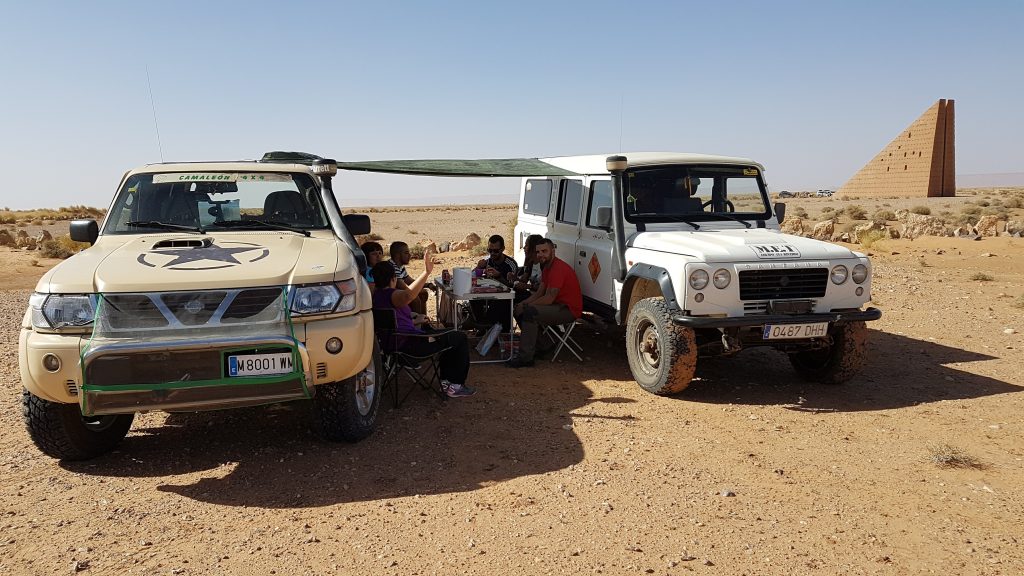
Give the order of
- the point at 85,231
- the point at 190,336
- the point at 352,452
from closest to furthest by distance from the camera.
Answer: the point at 190,336
the point at 352,452
the point at 85,231

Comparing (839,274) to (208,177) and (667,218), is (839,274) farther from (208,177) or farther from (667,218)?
(208,177)

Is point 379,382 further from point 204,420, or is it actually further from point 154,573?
point 154,573

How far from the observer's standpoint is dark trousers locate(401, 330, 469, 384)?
6.00 meters

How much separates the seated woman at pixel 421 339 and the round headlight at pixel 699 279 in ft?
6.24

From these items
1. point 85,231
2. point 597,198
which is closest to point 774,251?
point 597,198

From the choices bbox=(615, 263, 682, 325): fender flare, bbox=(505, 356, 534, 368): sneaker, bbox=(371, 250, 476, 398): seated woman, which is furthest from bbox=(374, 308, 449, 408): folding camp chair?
bbox=(615, 263, 682, 325): fender flare

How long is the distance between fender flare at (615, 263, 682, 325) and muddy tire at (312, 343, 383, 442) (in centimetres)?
241

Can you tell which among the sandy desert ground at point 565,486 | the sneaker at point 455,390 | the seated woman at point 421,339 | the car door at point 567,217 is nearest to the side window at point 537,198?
the car door at point 567,217

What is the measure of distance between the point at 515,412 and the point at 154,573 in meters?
3.05

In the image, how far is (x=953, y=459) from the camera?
470 cm

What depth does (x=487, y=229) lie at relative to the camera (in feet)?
124

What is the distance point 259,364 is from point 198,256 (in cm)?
95

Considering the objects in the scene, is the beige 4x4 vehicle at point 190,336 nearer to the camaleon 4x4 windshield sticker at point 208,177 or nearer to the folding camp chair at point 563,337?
the camaleon 4x4 windshield sticker at point 208,177

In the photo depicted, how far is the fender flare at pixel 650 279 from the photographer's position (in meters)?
6.07
